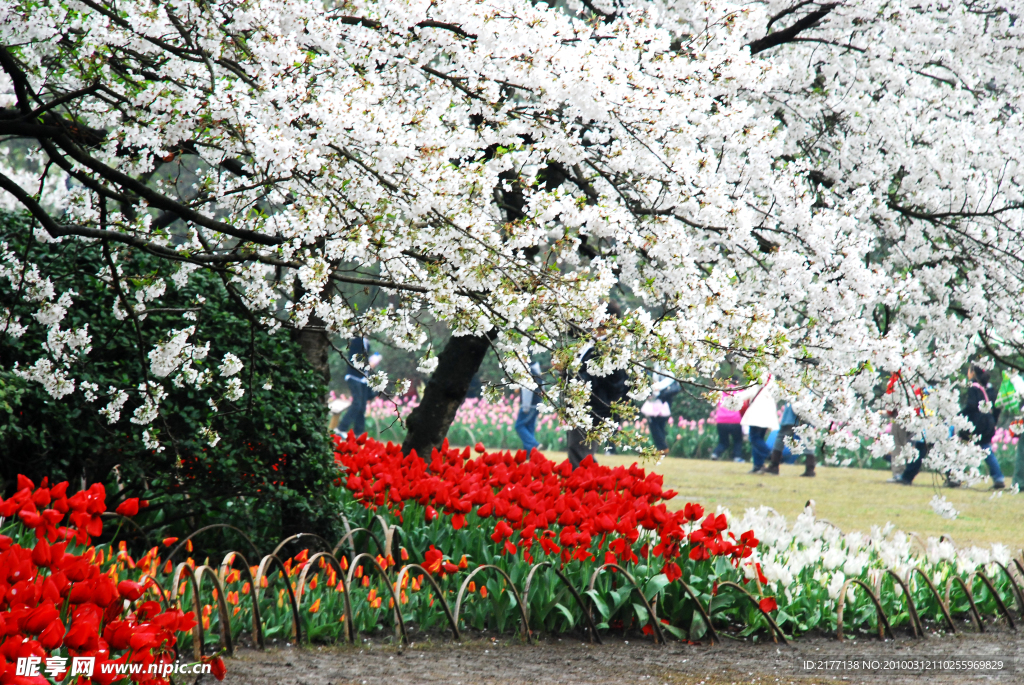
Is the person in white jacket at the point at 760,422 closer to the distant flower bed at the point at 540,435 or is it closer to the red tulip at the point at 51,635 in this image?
the distant flower bed at the point at 540,435

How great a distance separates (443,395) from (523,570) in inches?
87.1

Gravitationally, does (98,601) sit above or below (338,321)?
below

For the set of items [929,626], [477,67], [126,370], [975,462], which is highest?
[477,67]

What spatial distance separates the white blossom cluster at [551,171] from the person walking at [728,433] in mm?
6999

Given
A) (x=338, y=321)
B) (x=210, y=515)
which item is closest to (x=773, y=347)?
(x=338, y=321)

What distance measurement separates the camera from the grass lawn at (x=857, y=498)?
8086mm

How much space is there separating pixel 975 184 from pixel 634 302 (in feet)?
46.1

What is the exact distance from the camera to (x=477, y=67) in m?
3.44

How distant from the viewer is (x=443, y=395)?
6043 millimetres

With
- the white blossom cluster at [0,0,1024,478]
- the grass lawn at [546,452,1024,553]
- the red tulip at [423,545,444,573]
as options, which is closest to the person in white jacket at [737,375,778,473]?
the grass lawn at [546,452,1024,553]

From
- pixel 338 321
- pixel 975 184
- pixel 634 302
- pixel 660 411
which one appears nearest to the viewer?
pixel 338 321

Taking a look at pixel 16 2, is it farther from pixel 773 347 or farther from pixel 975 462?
pixel 975 462

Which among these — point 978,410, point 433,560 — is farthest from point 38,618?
point 978,410

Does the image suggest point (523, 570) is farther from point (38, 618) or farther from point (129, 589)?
point (38, 618)
